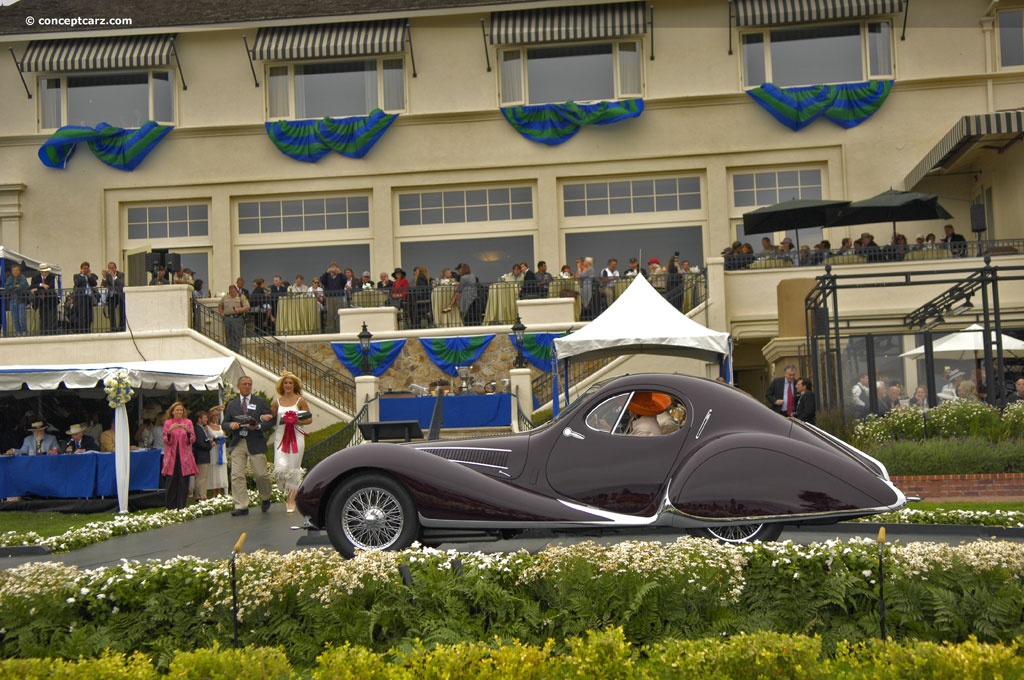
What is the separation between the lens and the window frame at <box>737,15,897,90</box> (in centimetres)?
3256

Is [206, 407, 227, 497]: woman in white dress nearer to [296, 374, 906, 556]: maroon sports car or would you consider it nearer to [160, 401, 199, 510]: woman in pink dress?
[160, 401, 199, 510]: woman in pink dress

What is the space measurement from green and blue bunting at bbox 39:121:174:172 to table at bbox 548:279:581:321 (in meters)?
13.5

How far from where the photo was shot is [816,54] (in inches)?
1315

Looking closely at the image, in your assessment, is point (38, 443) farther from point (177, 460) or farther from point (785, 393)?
point (785, 393)

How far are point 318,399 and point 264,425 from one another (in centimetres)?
1031

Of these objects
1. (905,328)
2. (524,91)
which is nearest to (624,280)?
(905,328)

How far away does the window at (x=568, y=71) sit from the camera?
111ft

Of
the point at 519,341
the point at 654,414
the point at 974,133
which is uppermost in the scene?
the point at 974,133

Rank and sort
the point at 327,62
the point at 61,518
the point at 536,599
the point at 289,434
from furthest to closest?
the point at 327,62
the point at 61,518
the point at 289,434
the point at 536,599

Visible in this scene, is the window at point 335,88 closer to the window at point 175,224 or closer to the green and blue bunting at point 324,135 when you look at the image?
the green and blue bunting at point 324,135

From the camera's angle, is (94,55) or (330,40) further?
(94,55)

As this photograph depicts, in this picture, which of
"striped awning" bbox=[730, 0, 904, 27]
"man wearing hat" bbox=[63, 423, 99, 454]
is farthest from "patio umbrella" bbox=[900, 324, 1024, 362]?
"striped awning" bbox=[730, 0, 904, 27]

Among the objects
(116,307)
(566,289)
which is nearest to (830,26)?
(566,289)

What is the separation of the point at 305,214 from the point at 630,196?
31.7ft
